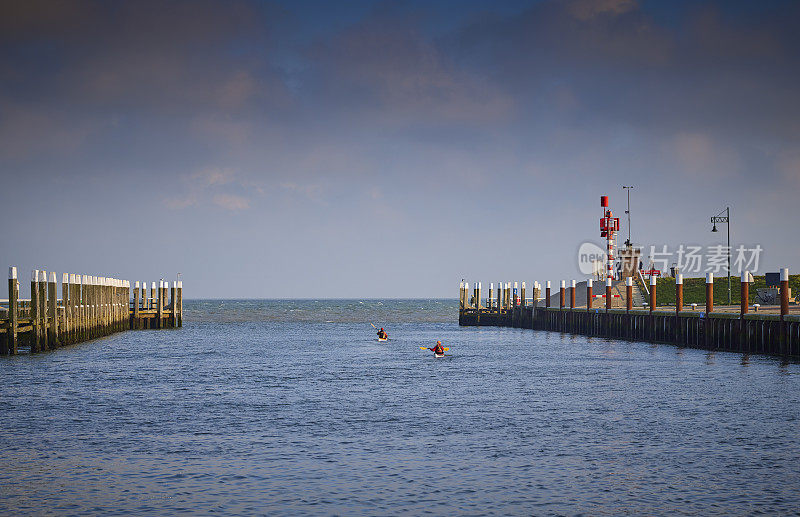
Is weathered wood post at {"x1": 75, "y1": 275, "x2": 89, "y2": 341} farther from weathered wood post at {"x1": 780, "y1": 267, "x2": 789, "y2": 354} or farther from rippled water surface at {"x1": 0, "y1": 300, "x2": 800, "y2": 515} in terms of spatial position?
weathered wood post at {"x1": 780, "y1": 267, "x2": 789, "y2": 354}

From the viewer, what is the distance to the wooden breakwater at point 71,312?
43906 millimetres

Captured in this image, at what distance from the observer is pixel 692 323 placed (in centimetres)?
5153

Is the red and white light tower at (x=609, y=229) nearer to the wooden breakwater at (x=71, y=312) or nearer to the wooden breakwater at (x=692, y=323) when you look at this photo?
the wooden breakwater at (x=692, y=323)

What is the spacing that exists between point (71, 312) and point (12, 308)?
12.3 m

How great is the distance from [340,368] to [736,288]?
75225 millimetres

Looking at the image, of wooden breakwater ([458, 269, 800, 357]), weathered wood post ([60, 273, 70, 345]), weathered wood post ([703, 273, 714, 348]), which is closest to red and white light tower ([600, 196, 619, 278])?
wooden breakwater ([458, 269, 800, 357])

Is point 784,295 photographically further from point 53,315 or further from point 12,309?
point 53,315

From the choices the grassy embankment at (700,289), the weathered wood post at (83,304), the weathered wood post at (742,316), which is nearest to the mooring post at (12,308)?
the weathered wood post at (83,304)

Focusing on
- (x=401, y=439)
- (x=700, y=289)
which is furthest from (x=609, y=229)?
(x=401, y=439)

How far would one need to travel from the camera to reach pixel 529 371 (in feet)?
127

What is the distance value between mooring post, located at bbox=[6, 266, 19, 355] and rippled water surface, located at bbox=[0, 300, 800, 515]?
3240 mm

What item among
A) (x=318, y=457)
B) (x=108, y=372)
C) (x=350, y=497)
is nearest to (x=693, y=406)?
(x=318, y=457)

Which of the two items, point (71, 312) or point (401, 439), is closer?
point (401, 439)

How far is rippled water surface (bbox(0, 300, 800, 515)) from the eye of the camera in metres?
15.1
